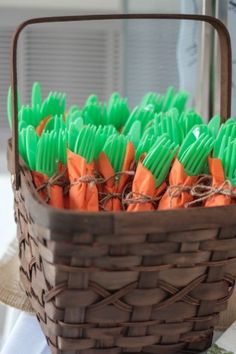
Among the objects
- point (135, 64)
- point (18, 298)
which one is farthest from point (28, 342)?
point (135, 64)

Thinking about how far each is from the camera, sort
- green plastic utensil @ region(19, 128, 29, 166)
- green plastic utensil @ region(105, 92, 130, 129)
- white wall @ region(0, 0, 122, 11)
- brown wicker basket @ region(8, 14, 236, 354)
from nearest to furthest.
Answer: brown wicker basket @ region(8, 14, 236, 354) < green plastic utensil @ region(19, 128, 29, 166) < green plastic utensil @ region(105, 92, 130, 129) < white wall @ region(0, 0, 122, 11)

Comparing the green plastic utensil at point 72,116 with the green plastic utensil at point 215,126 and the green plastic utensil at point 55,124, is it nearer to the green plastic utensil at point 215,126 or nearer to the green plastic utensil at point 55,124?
the green plastic utensil at point 55,124

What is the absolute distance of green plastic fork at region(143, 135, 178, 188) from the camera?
0.57m

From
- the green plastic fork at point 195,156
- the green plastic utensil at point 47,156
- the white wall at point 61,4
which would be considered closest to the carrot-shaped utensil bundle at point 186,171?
the green plastic fork at point 195,156

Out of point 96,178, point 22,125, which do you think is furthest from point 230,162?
point 22,125

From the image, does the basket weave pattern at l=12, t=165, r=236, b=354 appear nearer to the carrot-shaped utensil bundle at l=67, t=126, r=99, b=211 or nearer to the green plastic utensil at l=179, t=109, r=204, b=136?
the carrot-shaped utensil bundle at l=67, t=126, r=99, b=211

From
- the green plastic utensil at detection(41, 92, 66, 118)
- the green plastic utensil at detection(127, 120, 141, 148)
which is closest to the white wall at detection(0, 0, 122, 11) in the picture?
the green plastic utensil at detection(41, 92, 66, 118)

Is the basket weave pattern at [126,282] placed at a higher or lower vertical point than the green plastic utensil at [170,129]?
lower

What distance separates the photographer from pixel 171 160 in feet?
1.89

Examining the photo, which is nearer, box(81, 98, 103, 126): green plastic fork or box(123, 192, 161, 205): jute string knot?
box(123, 192, 161, 205): jute string knot

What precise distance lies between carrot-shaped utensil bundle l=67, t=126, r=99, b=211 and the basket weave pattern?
4 cm

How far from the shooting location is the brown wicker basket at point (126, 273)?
505mm

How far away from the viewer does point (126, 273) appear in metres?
0.52

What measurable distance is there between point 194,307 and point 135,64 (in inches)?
35.8
